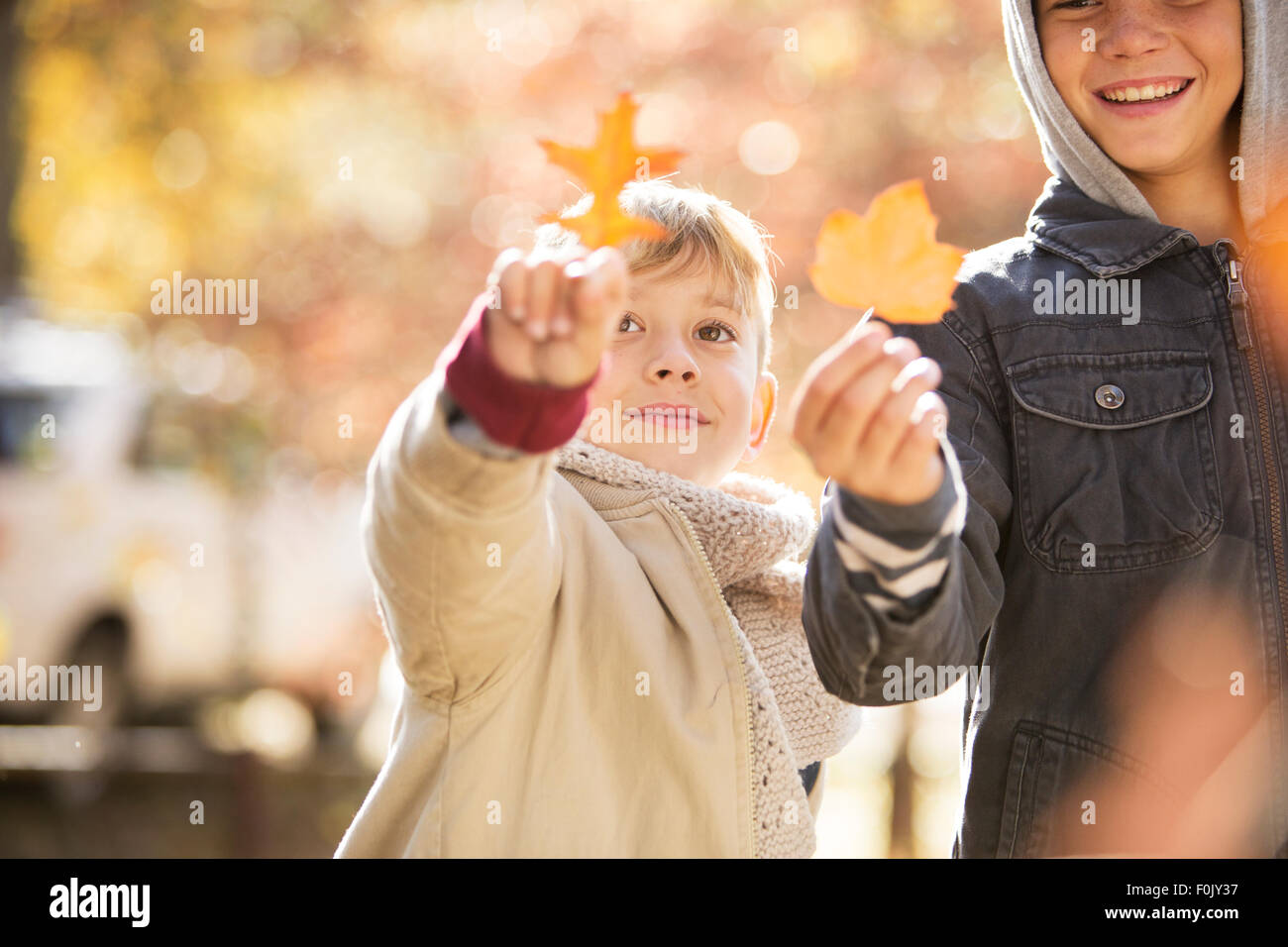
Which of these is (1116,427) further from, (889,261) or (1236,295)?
(889,261)

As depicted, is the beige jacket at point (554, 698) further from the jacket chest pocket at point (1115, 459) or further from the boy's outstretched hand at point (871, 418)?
the jacket chest pocket at point (1115, 459)

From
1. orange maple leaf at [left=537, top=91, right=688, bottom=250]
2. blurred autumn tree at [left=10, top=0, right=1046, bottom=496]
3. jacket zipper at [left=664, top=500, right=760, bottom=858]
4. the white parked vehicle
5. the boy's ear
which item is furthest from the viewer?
the white parked vehicle

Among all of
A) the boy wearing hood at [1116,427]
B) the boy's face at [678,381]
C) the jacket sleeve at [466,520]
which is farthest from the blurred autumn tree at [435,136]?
the jacket sleeve at [466,520]

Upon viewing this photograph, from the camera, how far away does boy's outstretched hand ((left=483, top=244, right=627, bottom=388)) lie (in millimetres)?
1407

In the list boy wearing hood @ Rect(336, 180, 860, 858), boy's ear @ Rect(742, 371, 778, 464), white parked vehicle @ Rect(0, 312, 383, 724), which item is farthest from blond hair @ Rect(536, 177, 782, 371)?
white parked vehicle @ Rect(0, 312, 383, 724)

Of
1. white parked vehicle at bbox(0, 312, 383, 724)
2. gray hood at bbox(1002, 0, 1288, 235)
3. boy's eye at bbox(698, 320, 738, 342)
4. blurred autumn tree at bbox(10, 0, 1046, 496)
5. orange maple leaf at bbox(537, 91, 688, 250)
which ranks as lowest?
white parked vehicle at bbox(0, 312, 383, 724)

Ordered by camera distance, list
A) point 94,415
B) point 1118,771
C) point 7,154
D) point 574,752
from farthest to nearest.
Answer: point 94,415
point 7,154
point 1118,771
point 574,752

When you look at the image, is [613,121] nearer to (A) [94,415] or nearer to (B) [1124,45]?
(B) [1124,45]

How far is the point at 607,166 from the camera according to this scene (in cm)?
164

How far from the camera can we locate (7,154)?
6.85 meters

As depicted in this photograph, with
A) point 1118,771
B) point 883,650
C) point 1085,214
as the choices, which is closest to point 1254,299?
point 1085,214

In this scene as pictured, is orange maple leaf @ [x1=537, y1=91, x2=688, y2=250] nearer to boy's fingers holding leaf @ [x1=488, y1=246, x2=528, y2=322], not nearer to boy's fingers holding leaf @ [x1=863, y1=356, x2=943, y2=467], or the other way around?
boy's fingers holding leaf @ [x1=488, y1=246, x2=528, y2=322]

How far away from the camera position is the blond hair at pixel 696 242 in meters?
2.24
